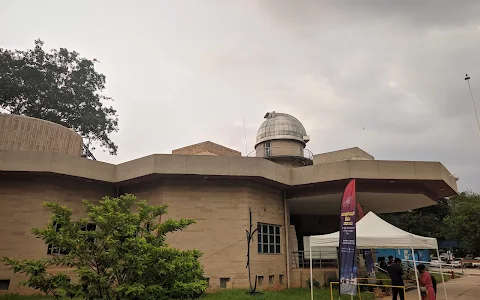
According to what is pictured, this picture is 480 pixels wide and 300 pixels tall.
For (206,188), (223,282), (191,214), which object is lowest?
(223,282)

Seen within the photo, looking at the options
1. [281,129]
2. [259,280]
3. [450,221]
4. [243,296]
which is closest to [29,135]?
[243,296]

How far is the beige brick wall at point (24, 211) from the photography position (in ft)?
45.6

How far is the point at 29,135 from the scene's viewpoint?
602 inches

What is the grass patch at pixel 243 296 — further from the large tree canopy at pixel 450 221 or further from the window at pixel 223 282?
the large tree canopy at pixel 450 221

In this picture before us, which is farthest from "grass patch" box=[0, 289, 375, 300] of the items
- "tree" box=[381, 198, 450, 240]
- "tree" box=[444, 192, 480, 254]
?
"tree" box=[381, 198, 450, 240]

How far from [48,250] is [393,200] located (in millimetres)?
17061

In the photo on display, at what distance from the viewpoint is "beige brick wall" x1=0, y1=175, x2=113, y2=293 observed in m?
13.9

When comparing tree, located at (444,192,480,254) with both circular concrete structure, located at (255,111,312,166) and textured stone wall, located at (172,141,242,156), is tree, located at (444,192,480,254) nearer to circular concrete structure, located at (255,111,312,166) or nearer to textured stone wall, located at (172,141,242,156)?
circular concrete structure, located at (255,111,312,166)

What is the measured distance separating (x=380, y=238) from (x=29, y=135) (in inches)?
579

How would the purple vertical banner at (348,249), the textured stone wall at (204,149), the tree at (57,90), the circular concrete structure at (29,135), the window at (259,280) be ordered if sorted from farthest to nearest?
the tree at (57,90) < the textured stone wall at (204,149) < the window at (259,280) < the circular concrete structure at (29,135) < the purple vertical banner at (348,249)

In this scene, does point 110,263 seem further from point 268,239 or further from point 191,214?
point 268,239

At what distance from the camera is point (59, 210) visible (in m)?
8.16

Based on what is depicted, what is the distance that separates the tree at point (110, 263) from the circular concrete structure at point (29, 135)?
8709 mm

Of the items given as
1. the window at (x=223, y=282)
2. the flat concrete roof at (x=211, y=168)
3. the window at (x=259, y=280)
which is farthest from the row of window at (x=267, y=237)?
the flat concrete roof at (x=211, y=168)
